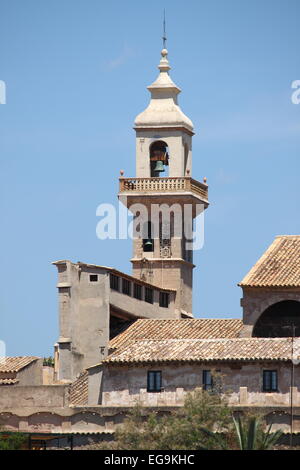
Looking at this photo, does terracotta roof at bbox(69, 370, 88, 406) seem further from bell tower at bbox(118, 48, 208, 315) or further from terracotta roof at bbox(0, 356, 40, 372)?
bell tower at bbox(118, 48, 208, 315)

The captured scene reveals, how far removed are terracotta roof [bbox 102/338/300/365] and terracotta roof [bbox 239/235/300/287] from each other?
10.1 ft

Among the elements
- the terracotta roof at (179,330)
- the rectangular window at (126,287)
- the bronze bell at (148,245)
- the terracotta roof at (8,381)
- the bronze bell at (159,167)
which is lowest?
the terracotta roof at (8,381)

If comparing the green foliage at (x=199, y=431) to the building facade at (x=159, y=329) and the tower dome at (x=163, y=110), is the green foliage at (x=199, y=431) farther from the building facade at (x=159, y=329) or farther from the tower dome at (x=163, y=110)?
the tower dome at (x=163, y=110)

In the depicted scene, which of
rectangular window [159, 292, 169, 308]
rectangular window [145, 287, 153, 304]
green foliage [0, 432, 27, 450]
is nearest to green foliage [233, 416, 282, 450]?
green foliage [0, 432, 27, 450]

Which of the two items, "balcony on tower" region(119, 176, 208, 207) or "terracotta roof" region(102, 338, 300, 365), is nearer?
"terracotta roof" region(102, 338, 300, 365)

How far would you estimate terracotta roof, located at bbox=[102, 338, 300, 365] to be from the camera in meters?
104

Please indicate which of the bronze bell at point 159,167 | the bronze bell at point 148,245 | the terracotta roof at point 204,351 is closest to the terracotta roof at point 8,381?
the terracotta roof at point 204,351

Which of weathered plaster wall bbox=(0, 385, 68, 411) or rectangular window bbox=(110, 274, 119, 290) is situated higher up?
rectangular window bbox=(110, 274, 119, 290)

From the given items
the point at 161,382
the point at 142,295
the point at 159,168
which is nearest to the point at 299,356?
the point at 161,382

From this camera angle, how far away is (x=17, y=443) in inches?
3890

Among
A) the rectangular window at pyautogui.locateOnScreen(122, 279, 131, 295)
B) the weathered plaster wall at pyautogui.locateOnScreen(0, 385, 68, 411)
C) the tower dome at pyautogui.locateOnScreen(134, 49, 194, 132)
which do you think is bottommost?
the weathered plaster wall at pyautogui.locateOnScreen(0, 385, 68, 411)

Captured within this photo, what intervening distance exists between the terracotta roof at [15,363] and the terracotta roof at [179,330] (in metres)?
3.94

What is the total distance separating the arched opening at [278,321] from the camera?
358ft

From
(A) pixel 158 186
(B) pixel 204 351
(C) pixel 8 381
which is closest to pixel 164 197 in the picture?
(A) pixel 158 186
